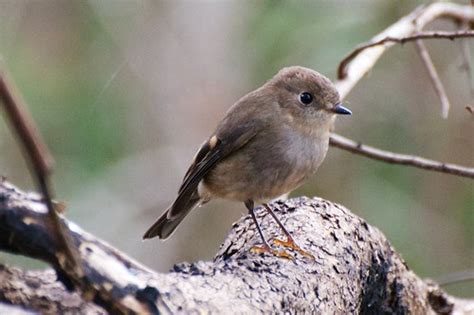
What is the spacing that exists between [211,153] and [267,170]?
31 cm

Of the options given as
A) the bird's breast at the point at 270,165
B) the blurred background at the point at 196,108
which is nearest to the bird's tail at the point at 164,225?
the bird's breast at the point at 270,165

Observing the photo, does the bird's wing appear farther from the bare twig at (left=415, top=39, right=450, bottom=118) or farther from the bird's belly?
the bare twig at (left=415, top=39, right=450, bottom=118)

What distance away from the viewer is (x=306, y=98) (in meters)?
3.99

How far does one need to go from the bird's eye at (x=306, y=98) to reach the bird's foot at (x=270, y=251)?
3.46 ft

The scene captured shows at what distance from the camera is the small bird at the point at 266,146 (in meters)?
3.76

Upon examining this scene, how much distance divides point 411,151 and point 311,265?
392 centimetres

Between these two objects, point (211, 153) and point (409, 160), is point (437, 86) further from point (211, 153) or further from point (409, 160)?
point (211, 153)

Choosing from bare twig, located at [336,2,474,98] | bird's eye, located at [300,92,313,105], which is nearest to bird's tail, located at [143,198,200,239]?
bird's eye, located at [300,92,313,105]

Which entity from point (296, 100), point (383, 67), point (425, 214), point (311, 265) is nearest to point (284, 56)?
point (383, 67)

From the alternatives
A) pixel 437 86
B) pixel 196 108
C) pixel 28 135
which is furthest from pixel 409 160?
pixel 196 108

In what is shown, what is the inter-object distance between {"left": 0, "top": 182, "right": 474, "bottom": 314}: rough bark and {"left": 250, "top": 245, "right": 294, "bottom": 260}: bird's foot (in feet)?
0.13

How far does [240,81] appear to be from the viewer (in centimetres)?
737

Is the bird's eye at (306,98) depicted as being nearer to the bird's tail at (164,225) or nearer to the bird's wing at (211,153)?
the bird's wing at (211,153)

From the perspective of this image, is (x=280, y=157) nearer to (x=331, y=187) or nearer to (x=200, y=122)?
(x=331, y=187)
